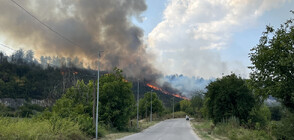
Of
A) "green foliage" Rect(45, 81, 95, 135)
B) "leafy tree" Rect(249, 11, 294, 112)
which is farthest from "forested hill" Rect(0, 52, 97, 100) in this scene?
"leafy tree" Rect(249, 11, 294, 112)

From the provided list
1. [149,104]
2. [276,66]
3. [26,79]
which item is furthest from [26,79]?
[276,66]

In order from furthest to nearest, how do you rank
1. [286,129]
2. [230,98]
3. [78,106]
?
[230,98]
[78,106]
[286,129]

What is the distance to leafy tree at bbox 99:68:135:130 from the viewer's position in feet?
127

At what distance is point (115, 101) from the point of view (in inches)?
1545

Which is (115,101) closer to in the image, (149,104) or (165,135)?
(165,135)

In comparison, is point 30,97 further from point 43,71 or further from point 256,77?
point 256,77

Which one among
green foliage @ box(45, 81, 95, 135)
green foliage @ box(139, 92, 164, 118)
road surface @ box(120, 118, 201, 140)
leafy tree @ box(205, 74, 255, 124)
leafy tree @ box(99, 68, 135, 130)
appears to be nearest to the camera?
green foliage @ box(45, 81, 95, 135)

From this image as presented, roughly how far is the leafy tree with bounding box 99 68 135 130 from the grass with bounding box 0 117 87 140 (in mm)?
15856

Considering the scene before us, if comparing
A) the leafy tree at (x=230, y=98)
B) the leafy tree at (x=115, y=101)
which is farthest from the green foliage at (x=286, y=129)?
the leafy tree at (x=115, y=101)

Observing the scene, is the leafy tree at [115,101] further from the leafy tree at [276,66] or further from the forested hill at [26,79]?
the forested hill at [26,79]

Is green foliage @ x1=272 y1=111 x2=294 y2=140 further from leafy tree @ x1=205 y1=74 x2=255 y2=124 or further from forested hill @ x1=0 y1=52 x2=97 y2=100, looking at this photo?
forested hill @ x1=0 y1=52 x2=97 y2=100

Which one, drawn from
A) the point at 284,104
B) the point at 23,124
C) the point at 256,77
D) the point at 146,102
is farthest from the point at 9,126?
the point at 146,102

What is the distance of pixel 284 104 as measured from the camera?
18578mm

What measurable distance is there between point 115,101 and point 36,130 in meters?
22.6
